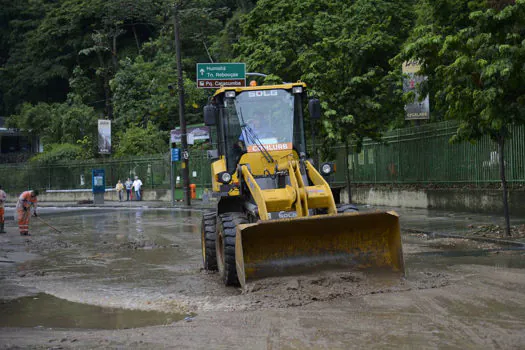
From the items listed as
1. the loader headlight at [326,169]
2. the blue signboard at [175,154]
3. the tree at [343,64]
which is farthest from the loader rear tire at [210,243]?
the blue signboard at [175,154]

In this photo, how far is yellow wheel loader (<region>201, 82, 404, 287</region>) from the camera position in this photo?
9469mm

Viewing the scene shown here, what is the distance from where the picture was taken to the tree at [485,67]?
1412 centimetres

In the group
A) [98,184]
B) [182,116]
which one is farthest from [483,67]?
[98,184]

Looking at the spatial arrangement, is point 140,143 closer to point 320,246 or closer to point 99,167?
point 99,167

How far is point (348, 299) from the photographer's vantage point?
861 centimetres

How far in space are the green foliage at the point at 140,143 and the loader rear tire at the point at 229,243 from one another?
3891 centimetres

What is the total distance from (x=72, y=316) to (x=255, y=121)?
184 inches

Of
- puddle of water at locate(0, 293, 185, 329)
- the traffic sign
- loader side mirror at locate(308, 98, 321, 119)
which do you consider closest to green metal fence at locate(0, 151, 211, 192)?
the traffic sign

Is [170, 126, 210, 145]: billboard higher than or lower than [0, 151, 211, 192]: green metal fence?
Result: higher

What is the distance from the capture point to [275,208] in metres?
10.1

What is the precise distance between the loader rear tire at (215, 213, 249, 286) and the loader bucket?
0.98 feet

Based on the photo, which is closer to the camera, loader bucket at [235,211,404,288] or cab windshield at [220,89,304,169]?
loader bucket at [235,211,404,288]

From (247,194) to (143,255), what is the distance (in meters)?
4.84

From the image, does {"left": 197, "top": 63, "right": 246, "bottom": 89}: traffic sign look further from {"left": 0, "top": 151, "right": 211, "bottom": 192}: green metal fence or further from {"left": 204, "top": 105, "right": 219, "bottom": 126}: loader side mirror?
{"left": 204, "top": 105, "right": 219, "bottom": 126}: loader side mirror
